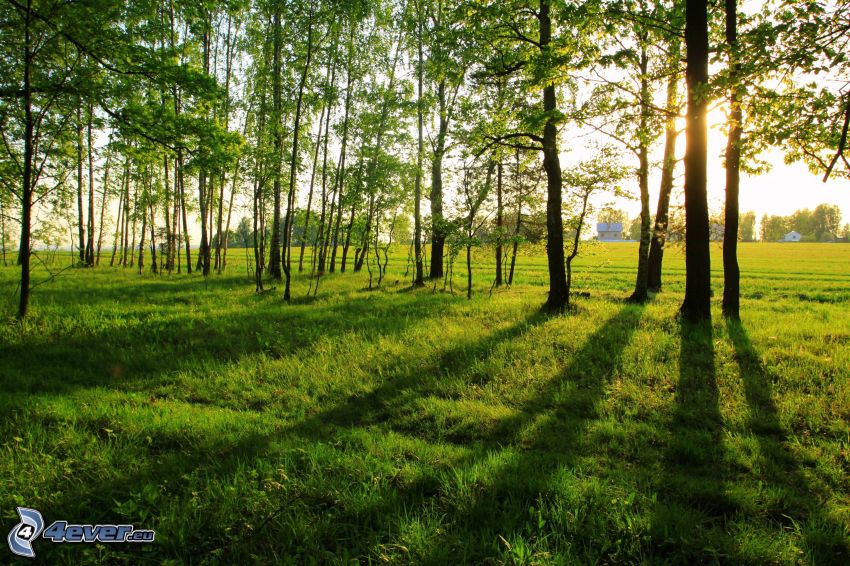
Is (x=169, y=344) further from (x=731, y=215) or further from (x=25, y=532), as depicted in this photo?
(x=731, y=215)

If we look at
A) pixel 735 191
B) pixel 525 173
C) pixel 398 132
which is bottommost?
pixel 735 191

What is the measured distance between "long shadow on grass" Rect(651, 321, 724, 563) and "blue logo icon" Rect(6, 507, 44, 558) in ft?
15.2

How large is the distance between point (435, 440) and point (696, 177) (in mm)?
8124

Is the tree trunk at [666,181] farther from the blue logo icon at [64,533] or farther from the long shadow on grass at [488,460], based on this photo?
the blue logo icon at [64,533]

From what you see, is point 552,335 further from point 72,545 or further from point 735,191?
point 72,545

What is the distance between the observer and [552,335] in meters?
8.40

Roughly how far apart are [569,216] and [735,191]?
5.53m

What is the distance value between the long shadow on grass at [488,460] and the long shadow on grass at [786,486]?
1690 mm

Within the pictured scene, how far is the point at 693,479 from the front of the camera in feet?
12.3

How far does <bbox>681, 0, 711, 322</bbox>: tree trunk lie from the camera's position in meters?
7.86

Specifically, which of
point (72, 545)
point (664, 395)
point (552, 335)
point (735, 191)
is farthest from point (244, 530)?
point (735, 191)

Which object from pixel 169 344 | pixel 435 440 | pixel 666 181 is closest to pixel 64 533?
pixel 435 440

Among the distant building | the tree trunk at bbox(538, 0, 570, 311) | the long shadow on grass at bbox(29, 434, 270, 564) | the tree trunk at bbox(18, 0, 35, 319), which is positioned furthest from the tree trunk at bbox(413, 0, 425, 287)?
the distant building

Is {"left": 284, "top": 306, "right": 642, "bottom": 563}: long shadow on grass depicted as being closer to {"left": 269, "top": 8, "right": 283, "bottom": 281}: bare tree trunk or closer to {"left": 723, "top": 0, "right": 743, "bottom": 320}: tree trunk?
{"left": 723, "top": 0, "right": 743, "bottom": 320}: tree trunk
